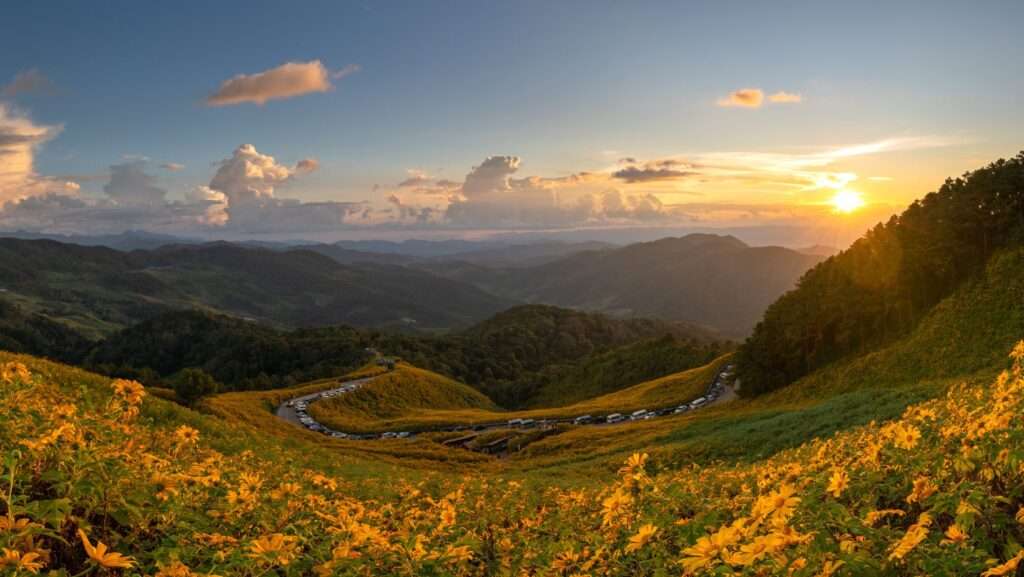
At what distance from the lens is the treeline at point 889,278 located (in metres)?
53.1

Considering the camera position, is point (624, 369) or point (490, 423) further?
point (624, 369)

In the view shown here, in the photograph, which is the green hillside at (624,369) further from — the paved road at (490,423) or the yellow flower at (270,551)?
the yellow flower at (270,551)

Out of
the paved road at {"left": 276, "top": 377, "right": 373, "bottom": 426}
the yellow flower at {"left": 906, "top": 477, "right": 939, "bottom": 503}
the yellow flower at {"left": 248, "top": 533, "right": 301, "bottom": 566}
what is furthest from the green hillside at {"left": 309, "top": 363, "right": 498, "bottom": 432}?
the yellow flower at {"left": 906, "top": 477, "right": 939, "bottom": 503}

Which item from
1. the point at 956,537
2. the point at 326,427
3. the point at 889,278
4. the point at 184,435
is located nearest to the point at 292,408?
the point at 326,427

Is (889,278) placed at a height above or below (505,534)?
above

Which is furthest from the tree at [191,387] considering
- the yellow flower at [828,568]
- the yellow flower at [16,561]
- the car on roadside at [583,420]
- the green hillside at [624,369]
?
the green hillside at [624,369]

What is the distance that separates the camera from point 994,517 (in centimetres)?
439

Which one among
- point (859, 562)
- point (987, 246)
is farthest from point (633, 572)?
point (987, 246)

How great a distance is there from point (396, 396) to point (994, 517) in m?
95.1

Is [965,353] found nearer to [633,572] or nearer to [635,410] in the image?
[635,410]

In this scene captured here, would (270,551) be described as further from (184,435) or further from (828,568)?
(184,435)

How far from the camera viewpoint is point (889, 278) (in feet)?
188

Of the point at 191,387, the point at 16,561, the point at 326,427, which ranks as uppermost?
the point at 16,561

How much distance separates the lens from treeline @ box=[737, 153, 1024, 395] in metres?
53.1
